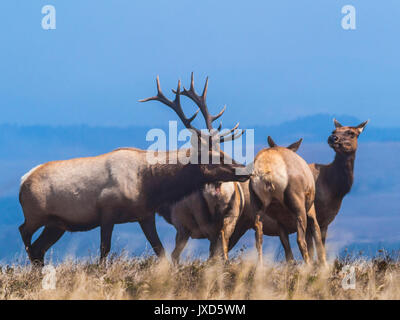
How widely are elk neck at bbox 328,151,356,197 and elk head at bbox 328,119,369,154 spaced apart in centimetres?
16

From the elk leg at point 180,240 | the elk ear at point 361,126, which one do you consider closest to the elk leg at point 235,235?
the elk leg at point 180,240

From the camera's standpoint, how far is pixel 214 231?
39.4ft

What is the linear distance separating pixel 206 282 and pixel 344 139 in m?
4.49

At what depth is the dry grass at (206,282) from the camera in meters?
8.93

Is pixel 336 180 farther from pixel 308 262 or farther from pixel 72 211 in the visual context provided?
pixel 72 211

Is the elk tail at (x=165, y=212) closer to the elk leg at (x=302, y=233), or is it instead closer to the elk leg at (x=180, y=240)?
the elk leg at (x=180, y=240)

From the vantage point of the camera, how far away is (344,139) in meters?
12.2

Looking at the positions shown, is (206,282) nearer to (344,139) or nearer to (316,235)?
(316,235)

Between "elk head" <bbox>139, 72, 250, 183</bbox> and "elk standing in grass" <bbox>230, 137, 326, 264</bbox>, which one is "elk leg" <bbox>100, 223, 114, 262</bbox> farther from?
"elk standing in grass" <bbox>230, 137, 326, 264</bbox>

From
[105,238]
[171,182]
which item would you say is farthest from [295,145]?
[105,238]

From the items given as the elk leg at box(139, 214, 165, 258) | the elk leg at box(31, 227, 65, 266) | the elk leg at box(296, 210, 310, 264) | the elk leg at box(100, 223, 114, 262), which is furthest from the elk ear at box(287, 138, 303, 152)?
the elk leg at box(31, 227, 65, 266)

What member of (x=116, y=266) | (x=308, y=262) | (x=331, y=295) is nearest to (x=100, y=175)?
(x=116, y=266)

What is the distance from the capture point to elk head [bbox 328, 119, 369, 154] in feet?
40.1
